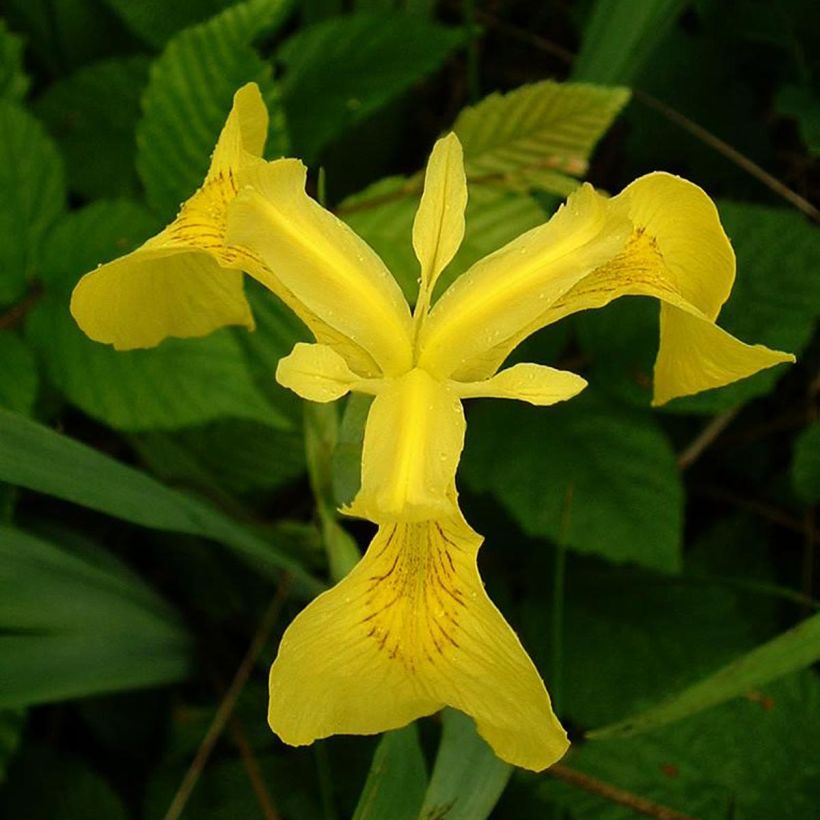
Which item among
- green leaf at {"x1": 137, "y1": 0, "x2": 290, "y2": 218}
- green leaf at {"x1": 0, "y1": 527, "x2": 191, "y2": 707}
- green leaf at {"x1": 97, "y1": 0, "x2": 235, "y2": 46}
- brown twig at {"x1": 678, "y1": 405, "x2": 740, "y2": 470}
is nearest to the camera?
green leaf at {"x1": 0, "y1": 527, "x2": 191, "y2": 707}

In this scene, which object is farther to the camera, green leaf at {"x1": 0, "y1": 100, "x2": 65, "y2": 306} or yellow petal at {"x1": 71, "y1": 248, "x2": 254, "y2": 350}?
green leaf at {"x1": 0, "y1": 100, "x2": 65, "y2": 306}

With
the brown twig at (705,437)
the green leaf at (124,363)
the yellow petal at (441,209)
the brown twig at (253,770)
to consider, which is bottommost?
the brown twig at (253,770)

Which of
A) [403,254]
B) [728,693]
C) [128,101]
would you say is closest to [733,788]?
[728,693]

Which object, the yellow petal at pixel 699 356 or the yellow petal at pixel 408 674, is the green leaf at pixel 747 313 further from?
the yellow petal at pixel 408 674

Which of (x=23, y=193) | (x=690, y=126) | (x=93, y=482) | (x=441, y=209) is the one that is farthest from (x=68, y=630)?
(x=690, y=126)

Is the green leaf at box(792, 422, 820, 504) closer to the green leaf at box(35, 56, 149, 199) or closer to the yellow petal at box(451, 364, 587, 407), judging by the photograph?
the yellow petal at box(451, 364, 587, 407)

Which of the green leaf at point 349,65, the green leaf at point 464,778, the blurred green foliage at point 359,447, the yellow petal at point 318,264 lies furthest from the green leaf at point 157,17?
the green leaf at point 464,778

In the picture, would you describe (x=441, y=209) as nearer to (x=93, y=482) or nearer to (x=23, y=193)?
(x=93, y=482)

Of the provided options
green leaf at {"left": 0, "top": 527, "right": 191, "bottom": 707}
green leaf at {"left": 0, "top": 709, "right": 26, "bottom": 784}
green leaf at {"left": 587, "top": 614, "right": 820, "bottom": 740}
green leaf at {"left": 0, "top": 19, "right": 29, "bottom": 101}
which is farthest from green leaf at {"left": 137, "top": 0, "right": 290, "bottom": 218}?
green leaf at {"left": 587, "top": 614, "right": 820, "bottom": 740}
